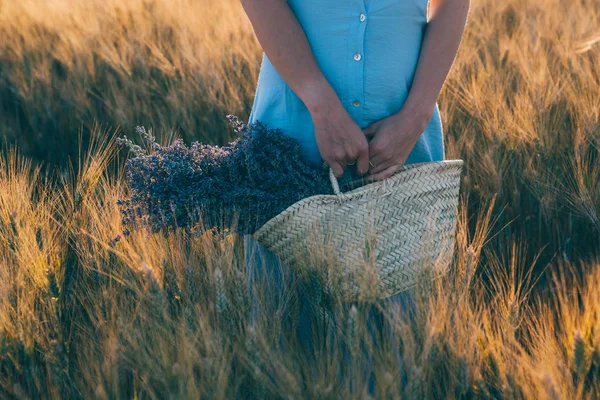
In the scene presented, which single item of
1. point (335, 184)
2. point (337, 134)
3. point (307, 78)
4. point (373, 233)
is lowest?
point (373, 233)

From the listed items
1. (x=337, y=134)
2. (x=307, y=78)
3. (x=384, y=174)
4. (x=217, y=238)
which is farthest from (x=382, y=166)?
(x=217, y=238)

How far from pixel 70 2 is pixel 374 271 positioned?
12.6ft

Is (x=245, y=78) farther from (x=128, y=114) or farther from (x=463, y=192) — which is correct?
(x=463, y=192)

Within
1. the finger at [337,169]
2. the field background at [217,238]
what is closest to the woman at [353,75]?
the finger at [337,169]

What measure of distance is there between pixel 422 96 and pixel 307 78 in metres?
0.26

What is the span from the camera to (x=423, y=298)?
Result: 132 centimetres

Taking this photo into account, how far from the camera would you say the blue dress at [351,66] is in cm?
139

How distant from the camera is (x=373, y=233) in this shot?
52.8 inches

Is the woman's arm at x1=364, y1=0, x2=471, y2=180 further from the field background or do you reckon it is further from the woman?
the field background

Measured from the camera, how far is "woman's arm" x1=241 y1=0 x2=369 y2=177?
1.35m

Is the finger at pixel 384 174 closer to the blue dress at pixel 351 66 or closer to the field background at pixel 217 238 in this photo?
the blue dress at pixel 351 66

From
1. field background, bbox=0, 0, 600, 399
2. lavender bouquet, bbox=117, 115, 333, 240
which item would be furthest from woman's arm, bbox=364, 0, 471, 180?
field background, bbox=0, 0, 600, 399

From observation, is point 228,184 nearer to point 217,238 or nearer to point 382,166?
point 217,238

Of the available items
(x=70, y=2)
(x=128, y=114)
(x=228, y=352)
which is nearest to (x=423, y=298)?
(x=228, y=352)
